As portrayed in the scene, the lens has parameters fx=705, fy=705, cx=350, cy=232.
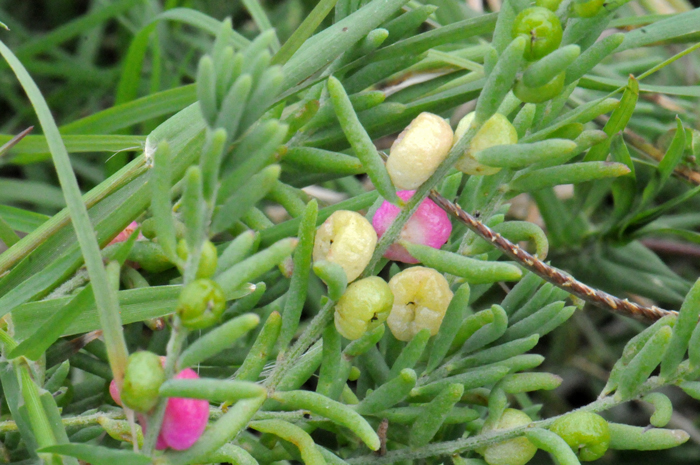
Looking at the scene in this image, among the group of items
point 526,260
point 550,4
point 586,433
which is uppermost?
point 550,4

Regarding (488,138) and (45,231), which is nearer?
(488,138)

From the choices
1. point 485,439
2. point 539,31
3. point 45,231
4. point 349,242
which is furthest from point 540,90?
point 45,231

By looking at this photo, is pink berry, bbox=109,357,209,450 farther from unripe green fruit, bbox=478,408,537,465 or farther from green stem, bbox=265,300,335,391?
unripe green fruit, bbox=478,408,537,465

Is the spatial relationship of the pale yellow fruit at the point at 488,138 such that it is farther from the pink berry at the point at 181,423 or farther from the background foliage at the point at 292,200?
the pink berry at the point at 181,423

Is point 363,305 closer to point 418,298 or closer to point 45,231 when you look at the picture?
point 418,298

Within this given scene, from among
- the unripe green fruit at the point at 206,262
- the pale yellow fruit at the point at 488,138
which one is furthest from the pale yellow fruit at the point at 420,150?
the unripe green fruit at the point at 206,262
